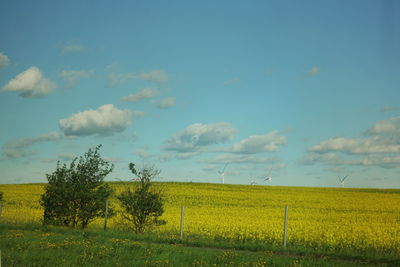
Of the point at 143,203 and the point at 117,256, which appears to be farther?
the point at 143,203

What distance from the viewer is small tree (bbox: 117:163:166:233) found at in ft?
80.6

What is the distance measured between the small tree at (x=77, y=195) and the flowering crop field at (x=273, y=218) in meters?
1.59

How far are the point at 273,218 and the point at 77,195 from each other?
1629cm

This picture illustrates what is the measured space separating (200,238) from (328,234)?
283 inches

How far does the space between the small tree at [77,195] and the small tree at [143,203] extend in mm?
2755

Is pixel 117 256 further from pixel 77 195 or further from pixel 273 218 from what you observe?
pixel 273 218

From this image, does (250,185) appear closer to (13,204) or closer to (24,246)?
(13,204)

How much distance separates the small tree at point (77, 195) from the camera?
88.3 ft

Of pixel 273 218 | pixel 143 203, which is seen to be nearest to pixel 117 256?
pixel 143 203

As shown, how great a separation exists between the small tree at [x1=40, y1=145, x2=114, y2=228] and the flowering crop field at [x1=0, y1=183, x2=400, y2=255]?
1.59 m

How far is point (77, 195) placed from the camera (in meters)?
26.6

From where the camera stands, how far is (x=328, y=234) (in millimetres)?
24406

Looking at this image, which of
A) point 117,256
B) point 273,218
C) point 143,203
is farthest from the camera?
point 273,218

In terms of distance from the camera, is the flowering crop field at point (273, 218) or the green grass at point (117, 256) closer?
the green grass at point (117, 256)
